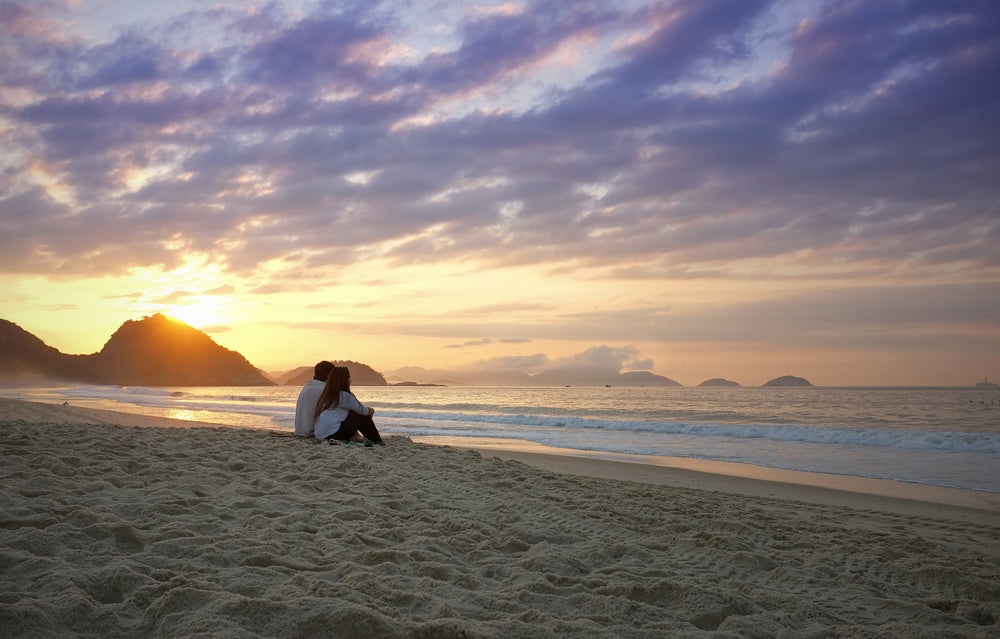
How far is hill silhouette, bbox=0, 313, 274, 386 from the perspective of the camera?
94.1 metres

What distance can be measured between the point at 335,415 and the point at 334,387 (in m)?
0.48

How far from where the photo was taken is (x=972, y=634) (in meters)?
2.93

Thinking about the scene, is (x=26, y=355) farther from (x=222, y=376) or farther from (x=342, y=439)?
(x=342, y=439)

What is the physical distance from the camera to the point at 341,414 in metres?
9.52

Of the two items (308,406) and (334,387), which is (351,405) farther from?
(308,406)

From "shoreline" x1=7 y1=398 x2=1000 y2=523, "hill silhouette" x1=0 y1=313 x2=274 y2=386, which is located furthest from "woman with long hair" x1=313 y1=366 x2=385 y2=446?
"hill silhouette" x1=0 y1=313 x2=274 y2=386

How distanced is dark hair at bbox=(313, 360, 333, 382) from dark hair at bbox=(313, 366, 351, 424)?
286 mm

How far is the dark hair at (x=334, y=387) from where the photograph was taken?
9.35m

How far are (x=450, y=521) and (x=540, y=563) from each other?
1.11m

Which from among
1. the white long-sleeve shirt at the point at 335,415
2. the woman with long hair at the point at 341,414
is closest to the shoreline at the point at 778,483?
the woman with long hair at the point at 341,414

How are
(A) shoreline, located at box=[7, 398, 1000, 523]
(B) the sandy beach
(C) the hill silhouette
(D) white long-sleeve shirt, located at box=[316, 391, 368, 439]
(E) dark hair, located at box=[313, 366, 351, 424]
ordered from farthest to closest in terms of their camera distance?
1. (C) the hill silhouette
2. (D) white long-sleeve shirt, located at box=[316, 391, 368, 439]
3. (E) dark hair, located at box=[313, 366, 351, 424]
4. (A) shoreline, located at box=[7, 398, 1000, 523]
5. (B) the sandy beach

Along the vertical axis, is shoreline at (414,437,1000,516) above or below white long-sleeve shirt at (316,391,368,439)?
below

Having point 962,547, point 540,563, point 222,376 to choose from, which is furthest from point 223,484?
point 222,376

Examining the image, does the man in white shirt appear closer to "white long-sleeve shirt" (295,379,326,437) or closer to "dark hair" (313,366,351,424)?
"white long-sleeve shirt" (295,379,326,437)
